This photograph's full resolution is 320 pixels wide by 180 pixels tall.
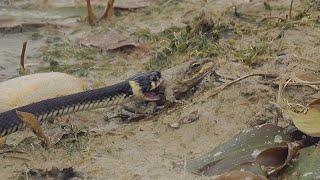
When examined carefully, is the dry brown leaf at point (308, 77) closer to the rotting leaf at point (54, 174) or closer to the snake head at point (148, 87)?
the snake head at point (148, 87)

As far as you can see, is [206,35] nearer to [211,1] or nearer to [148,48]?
[148,48]

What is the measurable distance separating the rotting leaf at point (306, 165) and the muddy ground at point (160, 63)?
16.7 inches

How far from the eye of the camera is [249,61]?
407cm

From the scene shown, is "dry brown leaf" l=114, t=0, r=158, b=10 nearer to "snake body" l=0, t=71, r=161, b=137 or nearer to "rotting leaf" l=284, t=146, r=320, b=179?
"snake body" l=0, t=71, r=161, b=137

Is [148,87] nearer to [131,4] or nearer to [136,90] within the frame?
[136,90]

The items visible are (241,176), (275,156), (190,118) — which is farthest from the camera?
(190,118)

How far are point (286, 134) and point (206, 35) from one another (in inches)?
84.5

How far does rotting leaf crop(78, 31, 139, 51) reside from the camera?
17.0 feet

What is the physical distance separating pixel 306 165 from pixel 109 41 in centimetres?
294

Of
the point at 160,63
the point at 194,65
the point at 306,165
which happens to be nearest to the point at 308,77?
the point at 194,65

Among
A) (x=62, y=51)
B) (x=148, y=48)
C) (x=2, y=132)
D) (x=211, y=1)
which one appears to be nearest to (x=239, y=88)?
(x=2, y=132)

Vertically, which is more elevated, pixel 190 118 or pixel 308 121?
pixel 308 121

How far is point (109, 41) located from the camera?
5324mm

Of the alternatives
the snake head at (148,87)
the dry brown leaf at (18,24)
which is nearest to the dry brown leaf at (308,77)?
the snake head at (148,87)
